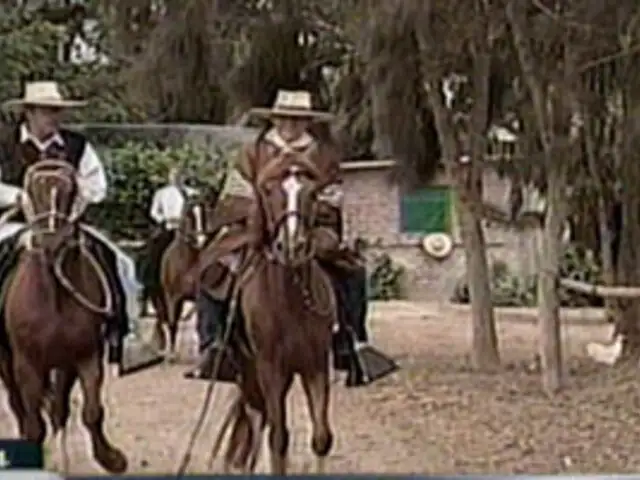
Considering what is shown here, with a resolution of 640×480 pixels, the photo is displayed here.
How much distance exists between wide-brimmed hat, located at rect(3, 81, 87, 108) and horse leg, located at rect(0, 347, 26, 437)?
717 mm

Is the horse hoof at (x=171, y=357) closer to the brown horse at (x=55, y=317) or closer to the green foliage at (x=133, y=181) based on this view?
the brown horse at (x=55, y=317)

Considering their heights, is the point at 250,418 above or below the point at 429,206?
→ below

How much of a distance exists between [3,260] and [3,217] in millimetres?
124

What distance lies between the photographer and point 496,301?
4.73 metres

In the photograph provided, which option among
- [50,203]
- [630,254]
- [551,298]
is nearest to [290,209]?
[50,203]

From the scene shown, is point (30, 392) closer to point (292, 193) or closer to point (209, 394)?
point (209, 394)

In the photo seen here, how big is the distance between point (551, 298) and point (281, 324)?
2.70ft

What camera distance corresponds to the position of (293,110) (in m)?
4.59

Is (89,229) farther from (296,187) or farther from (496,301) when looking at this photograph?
(496,301)

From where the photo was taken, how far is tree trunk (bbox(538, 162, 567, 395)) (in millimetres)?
4766

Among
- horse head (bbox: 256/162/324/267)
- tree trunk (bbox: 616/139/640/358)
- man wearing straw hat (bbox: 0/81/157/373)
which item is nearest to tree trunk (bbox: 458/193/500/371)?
tree trunk (bbox: 616/139/640/358)

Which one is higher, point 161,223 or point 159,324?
point 161,223

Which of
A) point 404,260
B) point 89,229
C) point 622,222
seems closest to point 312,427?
point 404,260

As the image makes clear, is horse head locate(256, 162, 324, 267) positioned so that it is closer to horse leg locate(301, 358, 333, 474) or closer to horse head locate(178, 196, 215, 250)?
horse head locate(178, 196, 215, 250)
